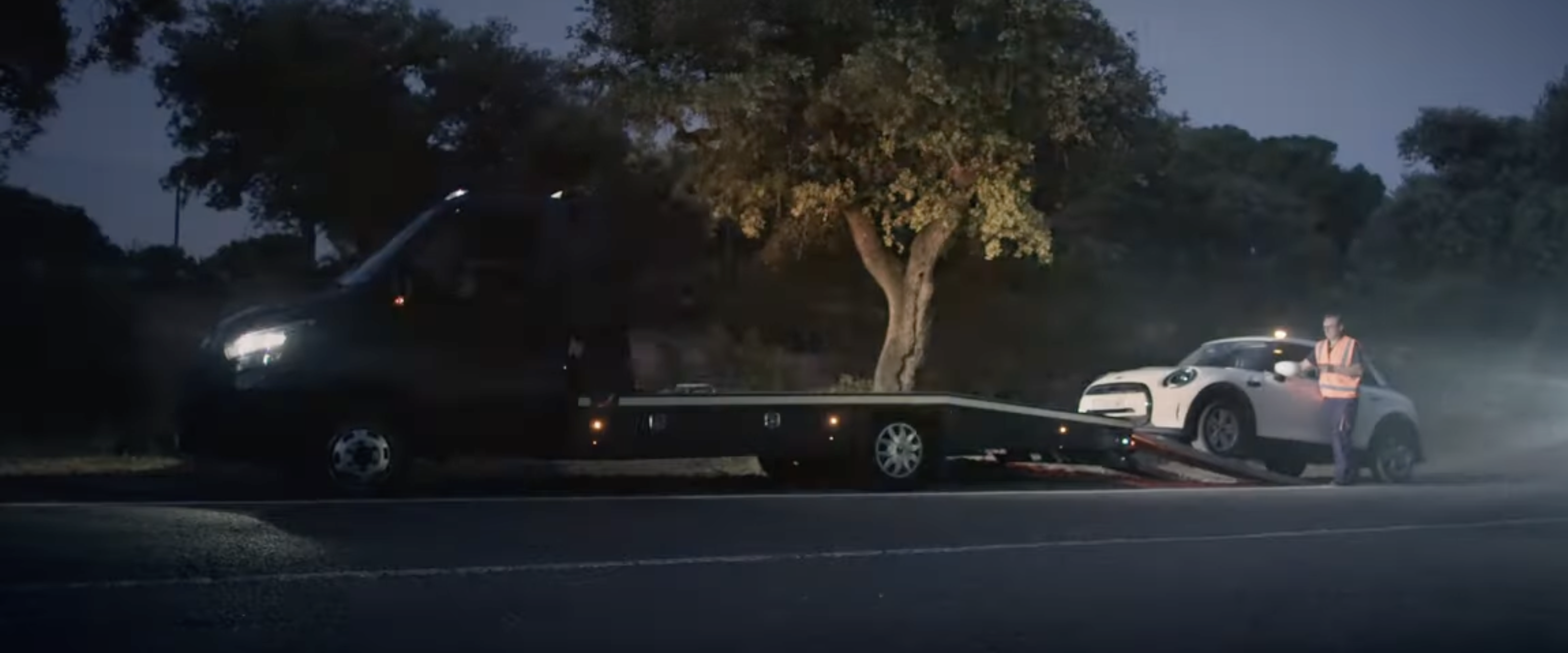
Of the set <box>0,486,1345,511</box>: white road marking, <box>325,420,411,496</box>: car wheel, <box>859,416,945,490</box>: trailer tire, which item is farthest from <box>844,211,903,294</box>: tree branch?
<box>325,420,411,496</box>: car wheel

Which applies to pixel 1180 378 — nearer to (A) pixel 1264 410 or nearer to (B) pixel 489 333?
(A) pixel 1264 410

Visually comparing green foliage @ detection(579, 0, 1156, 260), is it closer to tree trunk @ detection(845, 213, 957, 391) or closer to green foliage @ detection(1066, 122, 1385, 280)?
tree trunk @ detection(845, 213, 957, 391)

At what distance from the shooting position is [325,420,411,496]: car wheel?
12586mm

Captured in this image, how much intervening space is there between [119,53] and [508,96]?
5.81 meters

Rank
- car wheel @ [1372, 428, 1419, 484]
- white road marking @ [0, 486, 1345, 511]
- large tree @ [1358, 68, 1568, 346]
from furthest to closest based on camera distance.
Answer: large tree @ [1358, 68, 1568, 346], car wheel @ [1372, 428, 1419, 484], white road marking @ [0, 486, 1345, 511]

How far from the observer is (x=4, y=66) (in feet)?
66.9

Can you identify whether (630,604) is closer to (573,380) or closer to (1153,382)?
(573,380)

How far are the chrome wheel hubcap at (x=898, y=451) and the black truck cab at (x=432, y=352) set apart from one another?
255 centimetres

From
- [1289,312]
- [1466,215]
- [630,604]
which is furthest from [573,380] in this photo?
[1466,215]

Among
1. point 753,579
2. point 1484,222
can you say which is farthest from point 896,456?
point 1484,222

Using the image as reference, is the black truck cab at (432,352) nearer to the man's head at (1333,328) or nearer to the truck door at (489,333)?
the truck door at (489,333)

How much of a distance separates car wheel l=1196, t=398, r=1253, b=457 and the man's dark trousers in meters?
0.98

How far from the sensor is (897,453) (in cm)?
1479

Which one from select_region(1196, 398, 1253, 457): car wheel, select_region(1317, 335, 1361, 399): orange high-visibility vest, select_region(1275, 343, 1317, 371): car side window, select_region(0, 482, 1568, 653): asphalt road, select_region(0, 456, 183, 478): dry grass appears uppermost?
select_region(1275, 343, 1317, 371): car side window
